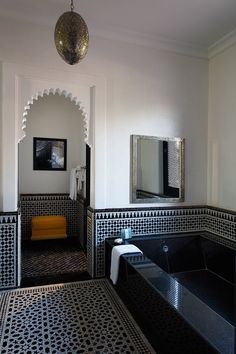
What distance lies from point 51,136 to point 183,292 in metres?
3.83

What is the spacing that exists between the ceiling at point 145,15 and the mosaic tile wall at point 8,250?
1973mm

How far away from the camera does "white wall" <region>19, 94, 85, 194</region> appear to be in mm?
4695

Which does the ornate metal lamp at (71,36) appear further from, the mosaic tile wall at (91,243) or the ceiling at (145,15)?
the mosaic tile wall at (91,243)

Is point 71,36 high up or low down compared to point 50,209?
up

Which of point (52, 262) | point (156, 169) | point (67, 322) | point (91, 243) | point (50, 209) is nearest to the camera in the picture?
point (67, 322)

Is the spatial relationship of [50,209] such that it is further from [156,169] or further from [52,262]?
[156,169]

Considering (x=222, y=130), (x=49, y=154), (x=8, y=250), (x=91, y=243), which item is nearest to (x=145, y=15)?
(x=222, y=130)

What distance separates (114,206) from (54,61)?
1.66m

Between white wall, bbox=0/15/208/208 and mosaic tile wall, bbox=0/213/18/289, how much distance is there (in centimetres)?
88

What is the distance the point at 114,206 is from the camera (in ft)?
9.43

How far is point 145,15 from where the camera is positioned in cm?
248

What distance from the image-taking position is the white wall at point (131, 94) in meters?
2.58

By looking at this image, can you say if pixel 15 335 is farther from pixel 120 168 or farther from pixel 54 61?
pixel 54 61

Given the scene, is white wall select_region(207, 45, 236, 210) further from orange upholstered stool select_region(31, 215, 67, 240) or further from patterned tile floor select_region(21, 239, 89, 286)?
orange upholstered stool select_region(31, 215, 67, 240)
